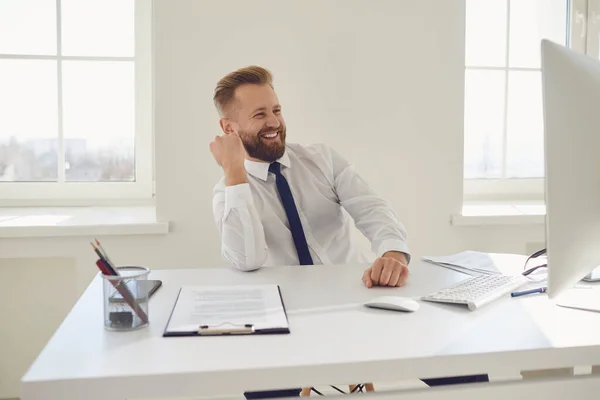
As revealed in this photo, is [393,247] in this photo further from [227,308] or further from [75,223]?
[75,223]

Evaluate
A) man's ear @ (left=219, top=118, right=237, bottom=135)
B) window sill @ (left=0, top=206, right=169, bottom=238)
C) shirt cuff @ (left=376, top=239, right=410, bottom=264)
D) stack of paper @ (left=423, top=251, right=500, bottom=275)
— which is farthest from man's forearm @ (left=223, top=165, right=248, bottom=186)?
window sill @ (left=0, top=206, right=169, bottom=238)

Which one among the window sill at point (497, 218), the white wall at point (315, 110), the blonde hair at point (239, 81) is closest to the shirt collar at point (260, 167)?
the blonde hair at point (239, 81)

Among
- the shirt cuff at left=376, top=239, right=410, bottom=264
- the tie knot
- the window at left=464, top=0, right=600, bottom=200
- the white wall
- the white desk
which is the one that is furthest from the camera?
the window at left=464, top=0, right=600, bottom=200

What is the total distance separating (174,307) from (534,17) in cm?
248

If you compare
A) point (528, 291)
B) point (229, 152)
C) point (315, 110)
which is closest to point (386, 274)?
point (528, 291)

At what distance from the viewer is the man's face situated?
1998 millimetres

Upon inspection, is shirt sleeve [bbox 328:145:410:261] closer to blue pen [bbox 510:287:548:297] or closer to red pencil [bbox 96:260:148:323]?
blue pen [bbox 510:287:548:297]

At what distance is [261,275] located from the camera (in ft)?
4.99

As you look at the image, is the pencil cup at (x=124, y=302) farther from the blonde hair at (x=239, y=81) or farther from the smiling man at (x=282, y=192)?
the blonde hair at (x=239, y=81)

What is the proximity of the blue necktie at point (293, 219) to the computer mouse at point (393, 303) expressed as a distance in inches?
25.0

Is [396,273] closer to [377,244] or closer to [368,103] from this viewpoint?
[377,244]

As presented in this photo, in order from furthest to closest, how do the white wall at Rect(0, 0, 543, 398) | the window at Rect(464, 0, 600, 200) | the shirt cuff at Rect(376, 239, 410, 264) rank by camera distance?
the window at Rect(464, 0, 600, 200)
the white wall at Rect(0, 0, 543, 398)
the shirt cuff at Rect(376, 239, 410, 264)

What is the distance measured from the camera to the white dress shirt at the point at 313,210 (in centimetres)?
174

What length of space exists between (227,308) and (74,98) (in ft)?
5.87
